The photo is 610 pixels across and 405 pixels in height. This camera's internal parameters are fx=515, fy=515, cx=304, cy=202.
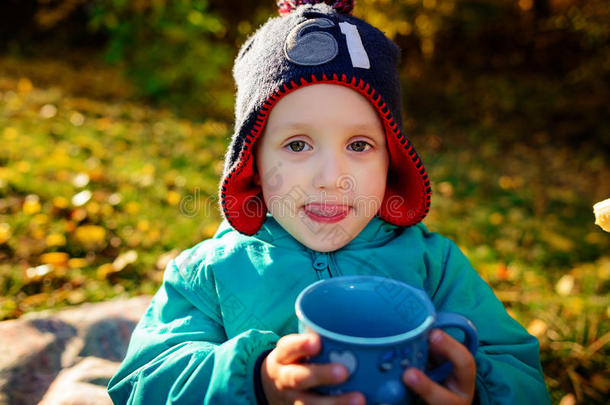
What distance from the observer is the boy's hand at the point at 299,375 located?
3.49 feet

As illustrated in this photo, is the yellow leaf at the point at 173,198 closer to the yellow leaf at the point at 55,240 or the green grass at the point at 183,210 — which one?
the green grass at the point at 183,210

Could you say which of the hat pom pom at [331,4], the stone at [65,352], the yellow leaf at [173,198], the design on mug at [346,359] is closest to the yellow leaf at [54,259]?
the stone at [65,352]

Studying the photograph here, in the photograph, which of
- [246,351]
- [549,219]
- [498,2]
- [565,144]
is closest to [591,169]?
[565,144]

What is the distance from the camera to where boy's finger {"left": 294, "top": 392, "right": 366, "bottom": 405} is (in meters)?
1.06

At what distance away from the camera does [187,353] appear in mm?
1441

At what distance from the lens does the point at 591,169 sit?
530 centimetres

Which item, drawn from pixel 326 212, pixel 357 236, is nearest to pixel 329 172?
pixel 326 212

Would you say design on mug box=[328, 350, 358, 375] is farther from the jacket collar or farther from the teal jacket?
the jacket collar

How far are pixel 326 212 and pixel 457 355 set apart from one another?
579 millimetres

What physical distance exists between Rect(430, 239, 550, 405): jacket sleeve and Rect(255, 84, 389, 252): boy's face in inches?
14.7

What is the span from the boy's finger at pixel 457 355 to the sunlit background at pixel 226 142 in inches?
50.5

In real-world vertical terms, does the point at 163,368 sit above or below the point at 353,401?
below

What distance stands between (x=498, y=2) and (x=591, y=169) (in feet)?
8.36

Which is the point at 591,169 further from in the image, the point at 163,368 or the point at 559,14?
the point at 163,368
